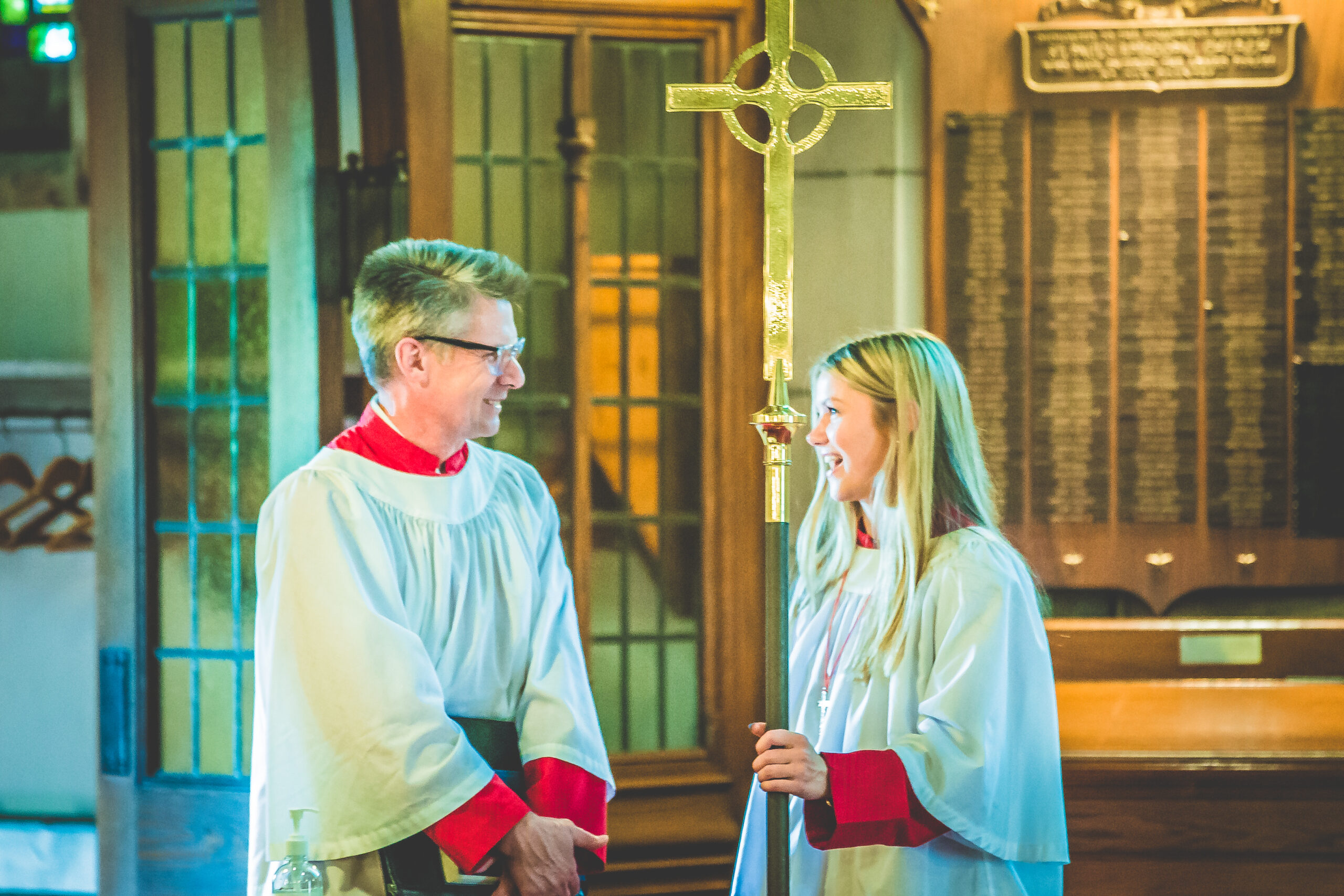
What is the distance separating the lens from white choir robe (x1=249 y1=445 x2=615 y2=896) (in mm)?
1797

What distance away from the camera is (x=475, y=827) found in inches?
70.4

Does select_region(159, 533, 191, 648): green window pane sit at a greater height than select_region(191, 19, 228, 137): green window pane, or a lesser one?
lesser

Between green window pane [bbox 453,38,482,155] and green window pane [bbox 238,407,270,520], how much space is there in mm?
939

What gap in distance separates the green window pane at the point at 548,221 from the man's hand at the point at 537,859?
220 cm

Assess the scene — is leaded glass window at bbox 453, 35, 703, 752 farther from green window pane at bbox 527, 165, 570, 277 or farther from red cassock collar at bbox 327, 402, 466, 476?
red cassock collar at bbox 327, 402, 466, 476

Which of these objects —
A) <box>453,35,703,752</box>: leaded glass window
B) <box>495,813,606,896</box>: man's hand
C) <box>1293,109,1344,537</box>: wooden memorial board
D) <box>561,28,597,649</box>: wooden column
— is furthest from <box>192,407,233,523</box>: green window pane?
<box>1293,109,1344,537</box>: wooden memorial board

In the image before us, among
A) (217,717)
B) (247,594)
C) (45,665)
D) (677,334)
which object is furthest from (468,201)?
(45,665)

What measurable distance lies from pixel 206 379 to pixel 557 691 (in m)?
2.30

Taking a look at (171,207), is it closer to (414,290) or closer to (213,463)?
(213,463)

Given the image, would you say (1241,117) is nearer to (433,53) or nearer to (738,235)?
(738,235)

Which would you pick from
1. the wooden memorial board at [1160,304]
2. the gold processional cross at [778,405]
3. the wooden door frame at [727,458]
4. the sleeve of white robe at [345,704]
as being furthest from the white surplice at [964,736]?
the wooden memorial board at [1160,304]

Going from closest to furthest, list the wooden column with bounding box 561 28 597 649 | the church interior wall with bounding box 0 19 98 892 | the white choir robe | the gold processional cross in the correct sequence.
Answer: the gold processional cross, the white choir robe, the wooden column with bounding box 561 28 597 649, the church interior wall with bounding box 0 19 98 892

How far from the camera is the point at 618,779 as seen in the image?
363 centimetres

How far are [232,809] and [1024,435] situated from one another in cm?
286
